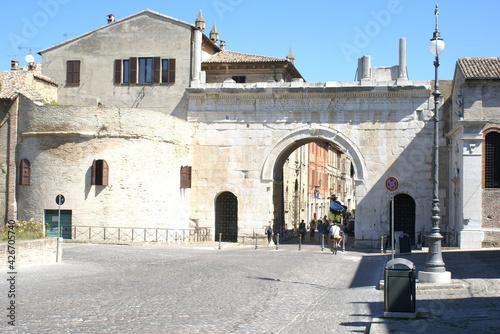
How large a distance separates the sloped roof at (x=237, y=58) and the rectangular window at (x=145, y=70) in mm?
3798

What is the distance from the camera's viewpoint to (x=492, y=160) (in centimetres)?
2748

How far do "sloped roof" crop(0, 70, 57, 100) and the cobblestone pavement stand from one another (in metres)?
12.6

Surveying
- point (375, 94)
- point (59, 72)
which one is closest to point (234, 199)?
point (375, 94)

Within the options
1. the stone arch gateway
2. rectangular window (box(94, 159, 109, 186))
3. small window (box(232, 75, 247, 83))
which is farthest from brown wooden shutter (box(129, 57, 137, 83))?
rectangular window (box(94, 159, 109, 186))

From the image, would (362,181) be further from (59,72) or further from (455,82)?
(59,72)

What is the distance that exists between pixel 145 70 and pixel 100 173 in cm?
766

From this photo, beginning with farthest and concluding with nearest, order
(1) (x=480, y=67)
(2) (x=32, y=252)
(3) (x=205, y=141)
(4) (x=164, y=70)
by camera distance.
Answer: (4) (x=164, y=70) → (3) (x=205, y=141) → (1) (x=480, y=67) → (2) (x=32, y=252)

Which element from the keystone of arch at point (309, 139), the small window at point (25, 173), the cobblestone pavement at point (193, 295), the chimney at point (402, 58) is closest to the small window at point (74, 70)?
the small window at point (25, 173)

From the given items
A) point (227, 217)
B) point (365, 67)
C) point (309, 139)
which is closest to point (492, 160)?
point (365, 67)

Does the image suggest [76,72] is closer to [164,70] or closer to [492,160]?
[164,70]

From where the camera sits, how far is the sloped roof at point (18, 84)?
32.0 m

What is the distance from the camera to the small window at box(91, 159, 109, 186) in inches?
1159

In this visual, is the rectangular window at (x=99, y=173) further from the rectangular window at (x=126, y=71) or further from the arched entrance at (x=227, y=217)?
the rectangular window at (x=126, y=71)

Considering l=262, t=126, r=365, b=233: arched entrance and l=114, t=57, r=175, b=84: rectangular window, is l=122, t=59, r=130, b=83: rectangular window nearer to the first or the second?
l=114, t=57, r=175, b=84: rectangular window
